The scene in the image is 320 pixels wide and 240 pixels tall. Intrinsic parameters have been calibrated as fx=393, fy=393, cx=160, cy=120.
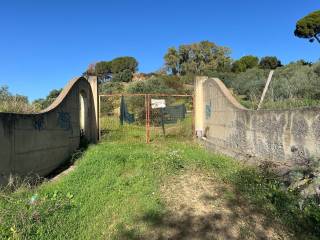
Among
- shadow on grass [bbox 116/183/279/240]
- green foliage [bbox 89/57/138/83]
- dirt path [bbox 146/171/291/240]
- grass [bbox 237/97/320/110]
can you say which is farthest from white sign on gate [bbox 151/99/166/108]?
green foliage [bbox 89/57/138/83]

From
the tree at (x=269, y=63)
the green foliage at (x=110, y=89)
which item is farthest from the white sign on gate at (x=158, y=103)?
the tree at (x=269, y=63)

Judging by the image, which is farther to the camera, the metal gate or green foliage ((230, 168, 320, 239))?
the metal gate

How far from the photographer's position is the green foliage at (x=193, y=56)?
222 ft

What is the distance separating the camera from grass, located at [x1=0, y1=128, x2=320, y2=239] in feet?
18.2

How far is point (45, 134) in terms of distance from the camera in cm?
968

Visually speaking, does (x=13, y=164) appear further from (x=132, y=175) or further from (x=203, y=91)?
(x=203, y=91)

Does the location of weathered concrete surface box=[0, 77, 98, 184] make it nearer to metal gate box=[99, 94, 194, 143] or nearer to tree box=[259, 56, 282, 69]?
metal gate box=[99, 94, 194, 143]

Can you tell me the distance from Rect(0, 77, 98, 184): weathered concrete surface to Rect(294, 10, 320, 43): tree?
39.9 metres

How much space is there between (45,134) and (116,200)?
11.9ft

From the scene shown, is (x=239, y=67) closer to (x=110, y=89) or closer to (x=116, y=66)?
(x=110, y=89)

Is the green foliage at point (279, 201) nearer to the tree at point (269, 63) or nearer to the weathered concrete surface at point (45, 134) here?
the weathered concrete surface at point (45, 134)

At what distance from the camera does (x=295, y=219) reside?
5918 mm

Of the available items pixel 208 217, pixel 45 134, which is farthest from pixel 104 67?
pixel 208 217

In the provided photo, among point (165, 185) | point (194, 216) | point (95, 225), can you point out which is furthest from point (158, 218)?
point (165, 185)
